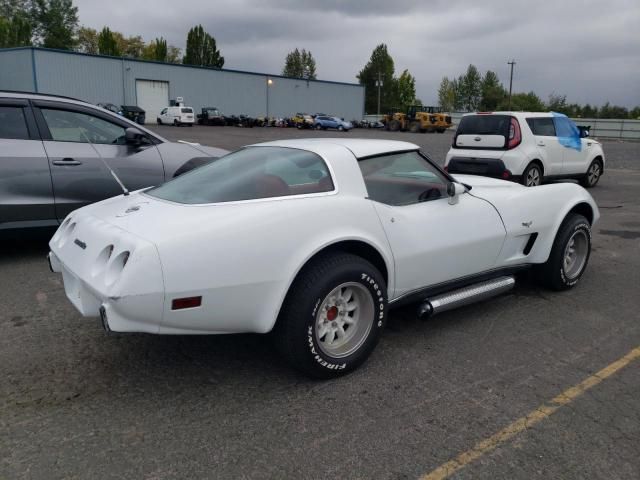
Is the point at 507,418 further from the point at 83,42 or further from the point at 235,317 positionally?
the point at 83,42

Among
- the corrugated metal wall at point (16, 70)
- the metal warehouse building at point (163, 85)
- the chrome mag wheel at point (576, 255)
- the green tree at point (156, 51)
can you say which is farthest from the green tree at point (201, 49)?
the chrome mag wheel at point (576, 255)

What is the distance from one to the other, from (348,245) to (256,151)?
1067mm

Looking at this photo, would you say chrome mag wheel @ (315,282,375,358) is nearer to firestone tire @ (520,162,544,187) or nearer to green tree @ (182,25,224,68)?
firestone tire @ (520,162,544,187)

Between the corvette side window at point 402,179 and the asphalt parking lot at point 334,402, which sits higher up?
the corvette side window at point 402,179

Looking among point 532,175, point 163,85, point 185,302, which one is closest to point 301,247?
point 185,302

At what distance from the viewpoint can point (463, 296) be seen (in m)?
3.72

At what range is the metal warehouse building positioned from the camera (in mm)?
42750

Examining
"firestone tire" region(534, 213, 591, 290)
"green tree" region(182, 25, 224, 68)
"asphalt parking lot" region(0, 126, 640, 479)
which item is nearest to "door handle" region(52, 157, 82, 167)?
"asphalt parking lot" region(0, 126, 640, 479)

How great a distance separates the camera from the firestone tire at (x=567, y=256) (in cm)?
453

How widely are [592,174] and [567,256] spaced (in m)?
8.96

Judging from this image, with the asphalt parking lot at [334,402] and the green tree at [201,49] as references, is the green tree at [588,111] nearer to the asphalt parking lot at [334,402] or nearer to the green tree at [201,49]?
the green tree at [201,49]

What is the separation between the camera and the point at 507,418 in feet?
9.02

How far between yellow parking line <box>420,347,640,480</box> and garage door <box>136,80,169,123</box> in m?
49.8

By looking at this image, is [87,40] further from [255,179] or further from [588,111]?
[255,179]
